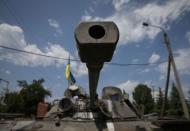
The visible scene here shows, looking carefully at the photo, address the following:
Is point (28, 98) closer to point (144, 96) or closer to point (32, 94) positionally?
point (32, 94)

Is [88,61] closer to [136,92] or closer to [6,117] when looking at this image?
[6,117]

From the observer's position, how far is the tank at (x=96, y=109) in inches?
128

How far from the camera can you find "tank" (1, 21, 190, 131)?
3.25 metres

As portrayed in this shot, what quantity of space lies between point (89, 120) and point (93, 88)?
169 centimetres

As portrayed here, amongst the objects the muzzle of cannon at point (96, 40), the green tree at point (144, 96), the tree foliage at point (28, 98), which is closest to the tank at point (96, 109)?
the muzzle of cannon at point (96, 40)

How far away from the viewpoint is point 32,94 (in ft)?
150

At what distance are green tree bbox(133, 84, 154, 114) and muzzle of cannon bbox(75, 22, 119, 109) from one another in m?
56.0

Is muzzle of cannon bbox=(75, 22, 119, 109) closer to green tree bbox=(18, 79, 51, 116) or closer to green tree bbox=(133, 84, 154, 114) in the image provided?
green tree bbox=(18, 79, 51, 116)

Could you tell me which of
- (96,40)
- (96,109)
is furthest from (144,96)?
(96,40)

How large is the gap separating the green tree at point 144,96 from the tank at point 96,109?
5152 cm

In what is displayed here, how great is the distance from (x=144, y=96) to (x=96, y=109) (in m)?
55.3

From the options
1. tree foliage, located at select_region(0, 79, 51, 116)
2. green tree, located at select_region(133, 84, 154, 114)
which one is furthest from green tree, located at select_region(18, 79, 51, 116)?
green tree, located at select_region(133, 84, 154, 114)

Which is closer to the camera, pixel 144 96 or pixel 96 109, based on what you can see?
pixel 96 109

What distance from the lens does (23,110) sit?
1650 inches
